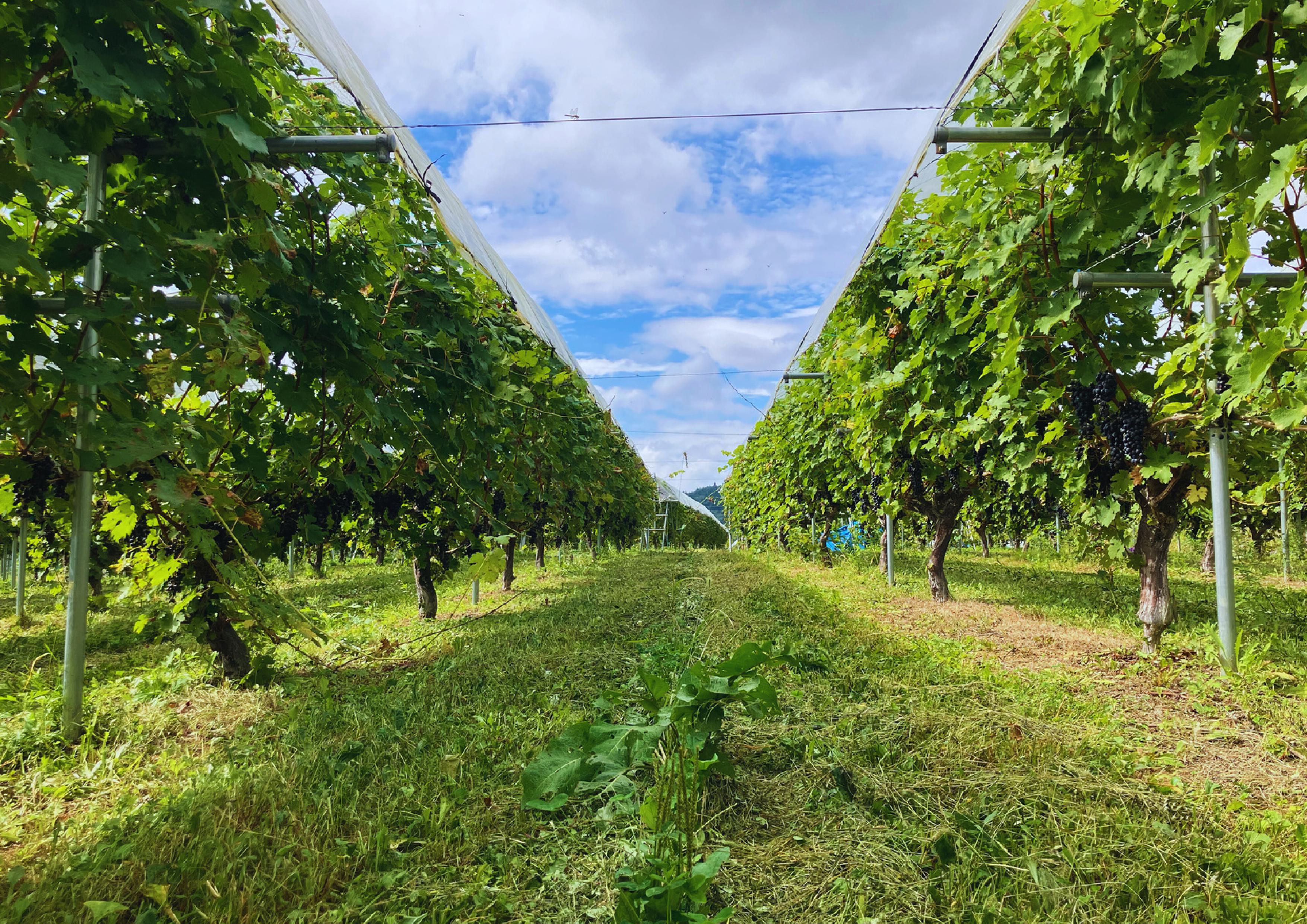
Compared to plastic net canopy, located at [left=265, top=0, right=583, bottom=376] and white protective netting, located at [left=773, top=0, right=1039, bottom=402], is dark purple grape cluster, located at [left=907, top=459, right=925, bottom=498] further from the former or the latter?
plastic net canopy, located at [left=265, top=0, right=583, bottom=376]

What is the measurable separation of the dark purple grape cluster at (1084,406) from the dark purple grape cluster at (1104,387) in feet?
0.22

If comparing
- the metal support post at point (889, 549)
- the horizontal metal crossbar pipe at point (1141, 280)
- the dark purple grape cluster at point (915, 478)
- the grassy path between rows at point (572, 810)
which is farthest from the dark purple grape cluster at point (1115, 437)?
the metal support post at point (889, 549)

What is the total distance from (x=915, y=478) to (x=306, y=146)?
→ 5913 millimetres

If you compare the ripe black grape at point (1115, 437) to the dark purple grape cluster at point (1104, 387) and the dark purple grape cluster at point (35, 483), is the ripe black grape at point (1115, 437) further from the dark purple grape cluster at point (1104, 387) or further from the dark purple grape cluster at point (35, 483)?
the dark purple grape cluster at point (35, 483)

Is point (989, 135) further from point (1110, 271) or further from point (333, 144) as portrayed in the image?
point (333, 144)

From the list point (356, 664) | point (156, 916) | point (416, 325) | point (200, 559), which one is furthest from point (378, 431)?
point (156, 916)

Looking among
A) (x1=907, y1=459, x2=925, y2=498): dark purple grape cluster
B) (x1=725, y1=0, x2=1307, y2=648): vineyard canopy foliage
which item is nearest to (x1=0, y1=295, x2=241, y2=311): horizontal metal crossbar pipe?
(x1=725, y1=0, x2=1307, y2=648): vineyard canopy foliage

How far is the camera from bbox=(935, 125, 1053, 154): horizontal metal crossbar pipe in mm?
3053

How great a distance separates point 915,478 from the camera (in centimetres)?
663

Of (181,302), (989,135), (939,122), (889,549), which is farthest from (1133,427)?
(889,549)

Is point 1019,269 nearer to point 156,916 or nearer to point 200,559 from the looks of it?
point 156,916

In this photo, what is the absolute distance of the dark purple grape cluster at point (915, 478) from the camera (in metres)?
6.54

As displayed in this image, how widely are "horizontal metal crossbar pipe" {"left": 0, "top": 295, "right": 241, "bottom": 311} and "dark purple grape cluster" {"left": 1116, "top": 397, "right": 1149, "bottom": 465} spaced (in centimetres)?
417

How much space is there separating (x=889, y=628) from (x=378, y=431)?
4.19m
